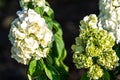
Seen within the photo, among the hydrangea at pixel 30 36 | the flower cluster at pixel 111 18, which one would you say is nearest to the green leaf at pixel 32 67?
the hydrangea at pixel 30 36

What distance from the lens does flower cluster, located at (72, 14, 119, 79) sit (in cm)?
282

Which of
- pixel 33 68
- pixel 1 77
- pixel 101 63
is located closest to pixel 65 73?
pixel 33 68

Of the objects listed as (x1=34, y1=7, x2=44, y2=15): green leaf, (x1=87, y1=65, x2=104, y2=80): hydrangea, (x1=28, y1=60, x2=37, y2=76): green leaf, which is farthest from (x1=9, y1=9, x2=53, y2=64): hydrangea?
(x1=87, y1=65, x2=104, y2=80): hydrangea

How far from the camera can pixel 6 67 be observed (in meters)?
6.65

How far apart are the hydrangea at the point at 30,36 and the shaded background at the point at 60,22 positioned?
3191 mm

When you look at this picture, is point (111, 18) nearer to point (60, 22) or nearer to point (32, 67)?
point (32, 67)

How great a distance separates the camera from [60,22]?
23.1 feet

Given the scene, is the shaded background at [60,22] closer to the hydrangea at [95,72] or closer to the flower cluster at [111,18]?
the flower cluster at [111,18]

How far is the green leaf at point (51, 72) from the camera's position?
3130 mm

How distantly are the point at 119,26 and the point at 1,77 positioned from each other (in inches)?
142

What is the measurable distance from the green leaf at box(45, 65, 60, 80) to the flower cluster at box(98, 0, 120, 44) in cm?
37

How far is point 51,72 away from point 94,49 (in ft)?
1.35

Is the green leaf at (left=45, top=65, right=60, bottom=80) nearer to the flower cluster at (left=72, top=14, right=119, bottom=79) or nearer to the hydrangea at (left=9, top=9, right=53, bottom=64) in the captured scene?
the hydrangea at (left=9, top=9, right=53, bottom=64)

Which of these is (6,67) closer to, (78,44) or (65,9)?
(65,9)
